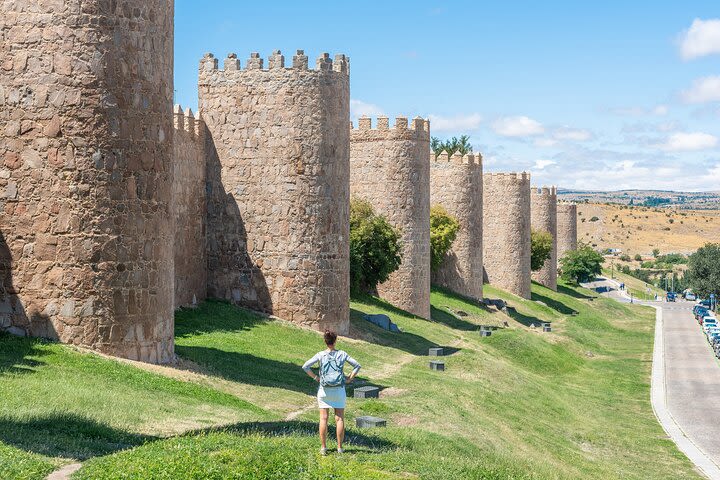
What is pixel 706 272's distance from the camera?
83.3 m

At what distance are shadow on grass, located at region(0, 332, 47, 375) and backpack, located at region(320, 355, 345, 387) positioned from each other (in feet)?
16.4

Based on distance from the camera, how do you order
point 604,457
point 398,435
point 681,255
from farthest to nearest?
point 681,255
point 604,457
point 398,435

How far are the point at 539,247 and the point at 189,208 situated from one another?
40941mm

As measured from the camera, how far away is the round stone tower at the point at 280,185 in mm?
26500

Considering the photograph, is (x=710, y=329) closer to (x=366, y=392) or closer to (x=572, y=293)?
(x=572, y=293)

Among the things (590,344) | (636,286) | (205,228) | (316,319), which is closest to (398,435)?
(316,319)

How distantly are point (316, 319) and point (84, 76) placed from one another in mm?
11882

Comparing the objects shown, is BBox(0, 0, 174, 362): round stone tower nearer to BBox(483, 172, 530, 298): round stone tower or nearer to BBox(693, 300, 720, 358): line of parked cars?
BBox(693, 300, 720, 358): line of parked cars

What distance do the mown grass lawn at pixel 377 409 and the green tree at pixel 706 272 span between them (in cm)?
4469

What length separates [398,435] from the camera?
14.8 meters

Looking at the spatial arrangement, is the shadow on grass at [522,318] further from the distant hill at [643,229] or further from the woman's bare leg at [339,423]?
the distant hill at [643,229]

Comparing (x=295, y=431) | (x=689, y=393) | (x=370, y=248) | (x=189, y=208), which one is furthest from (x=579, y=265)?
(x=295, y=431)

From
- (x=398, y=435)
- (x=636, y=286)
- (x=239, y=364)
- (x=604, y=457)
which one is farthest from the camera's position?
(x=636, y=286)

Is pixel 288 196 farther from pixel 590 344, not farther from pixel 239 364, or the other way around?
pixel 590 344
